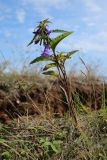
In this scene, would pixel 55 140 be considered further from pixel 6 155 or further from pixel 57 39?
pixel 57 39

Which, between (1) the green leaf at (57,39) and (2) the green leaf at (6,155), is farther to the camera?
(1) the green leaf at (57,39)

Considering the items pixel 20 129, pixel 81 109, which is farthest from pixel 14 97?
pixel 20 129

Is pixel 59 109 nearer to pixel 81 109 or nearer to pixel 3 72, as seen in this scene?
pixel 3 72

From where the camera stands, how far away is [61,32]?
3.08 meters

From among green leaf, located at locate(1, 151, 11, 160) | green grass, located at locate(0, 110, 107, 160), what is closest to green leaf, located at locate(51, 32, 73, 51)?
green grass, located at locate(0, 110, 107, 160)

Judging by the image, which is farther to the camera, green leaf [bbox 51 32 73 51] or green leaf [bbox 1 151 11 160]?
green leaf [bbox 51 32 73 51]

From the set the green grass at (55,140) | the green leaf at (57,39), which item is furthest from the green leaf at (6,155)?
the green leaf at (57,39)

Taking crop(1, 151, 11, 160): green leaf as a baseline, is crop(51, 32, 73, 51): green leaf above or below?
above

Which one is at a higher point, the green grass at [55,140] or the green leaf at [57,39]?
the green leaf at [57,39]

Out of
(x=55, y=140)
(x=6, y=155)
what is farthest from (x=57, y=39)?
(x=6, y=155)

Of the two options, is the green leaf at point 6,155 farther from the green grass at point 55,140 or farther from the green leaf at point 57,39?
the green leaf at point 57,39

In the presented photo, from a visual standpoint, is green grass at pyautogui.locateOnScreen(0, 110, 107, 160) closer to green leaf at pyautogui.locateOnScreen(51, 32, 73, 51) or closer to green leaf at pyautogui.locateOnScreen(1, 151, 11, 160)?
green leaf at pyautogui.locateOnScreen(1, 151, 11, 160)

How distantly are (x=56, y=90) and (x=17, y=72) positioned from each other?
1088 mm

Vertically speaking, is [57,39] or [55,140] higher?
[57,39]
